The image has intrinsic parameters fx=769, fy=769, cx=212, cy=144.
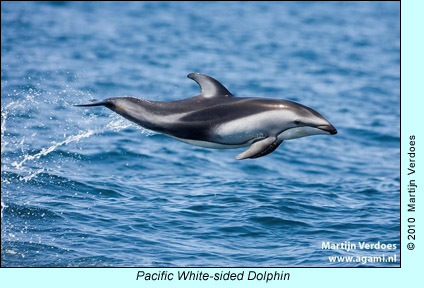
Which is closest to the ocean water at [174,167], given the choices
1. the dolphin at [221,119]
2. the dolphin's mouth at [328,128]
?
the dolphin at [221,119]

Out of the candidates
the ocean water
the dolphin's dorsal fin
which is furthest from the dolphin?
the ocean water

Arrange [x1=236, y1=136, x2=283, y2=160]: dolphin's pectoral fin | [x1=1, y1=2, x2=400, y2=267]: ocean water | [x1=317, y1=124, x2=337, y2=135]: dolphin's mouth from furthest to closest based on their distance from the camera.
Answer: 1. [x1=1, y1=2, x2=400, y2=267]: ocean water
2. [x1=317, y1=124, x2=337, y2=135]: dolphin's mouth
3. [x1=236, y1=136, x2=283, y2=160]: dolphin's pectoral fin

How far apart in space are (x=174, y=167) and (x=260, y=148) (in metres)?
7.27

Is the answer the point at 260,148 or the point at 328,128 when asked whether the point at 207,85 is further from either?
the point at 328,128

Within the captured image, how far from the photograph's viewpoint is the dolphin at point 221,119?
9781 millimetres

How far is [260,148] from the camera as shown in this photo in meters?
9.62

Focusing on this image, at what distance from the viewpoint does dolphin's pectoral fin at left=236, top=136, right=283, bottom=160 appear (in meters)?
9.48

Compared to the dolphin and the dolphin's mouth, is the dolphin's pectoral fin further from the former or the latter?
the dolphin's mouth

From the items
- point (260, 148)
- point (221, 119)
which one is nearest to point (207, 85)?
point (221, 119)

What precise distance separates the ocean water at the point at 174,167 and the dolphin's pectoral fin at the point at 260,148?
81.2 inches

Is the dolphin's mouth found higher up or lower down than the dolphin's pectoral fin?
higher up

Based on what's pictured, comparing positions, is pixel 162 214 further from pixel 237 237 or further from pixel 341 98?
pixel 341 98

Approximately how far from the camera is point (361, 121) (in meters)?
23.1

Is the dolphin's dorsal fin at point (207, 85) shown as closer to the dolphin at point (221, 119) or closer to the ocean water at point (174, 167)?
the dolphin at point (221, 119)
